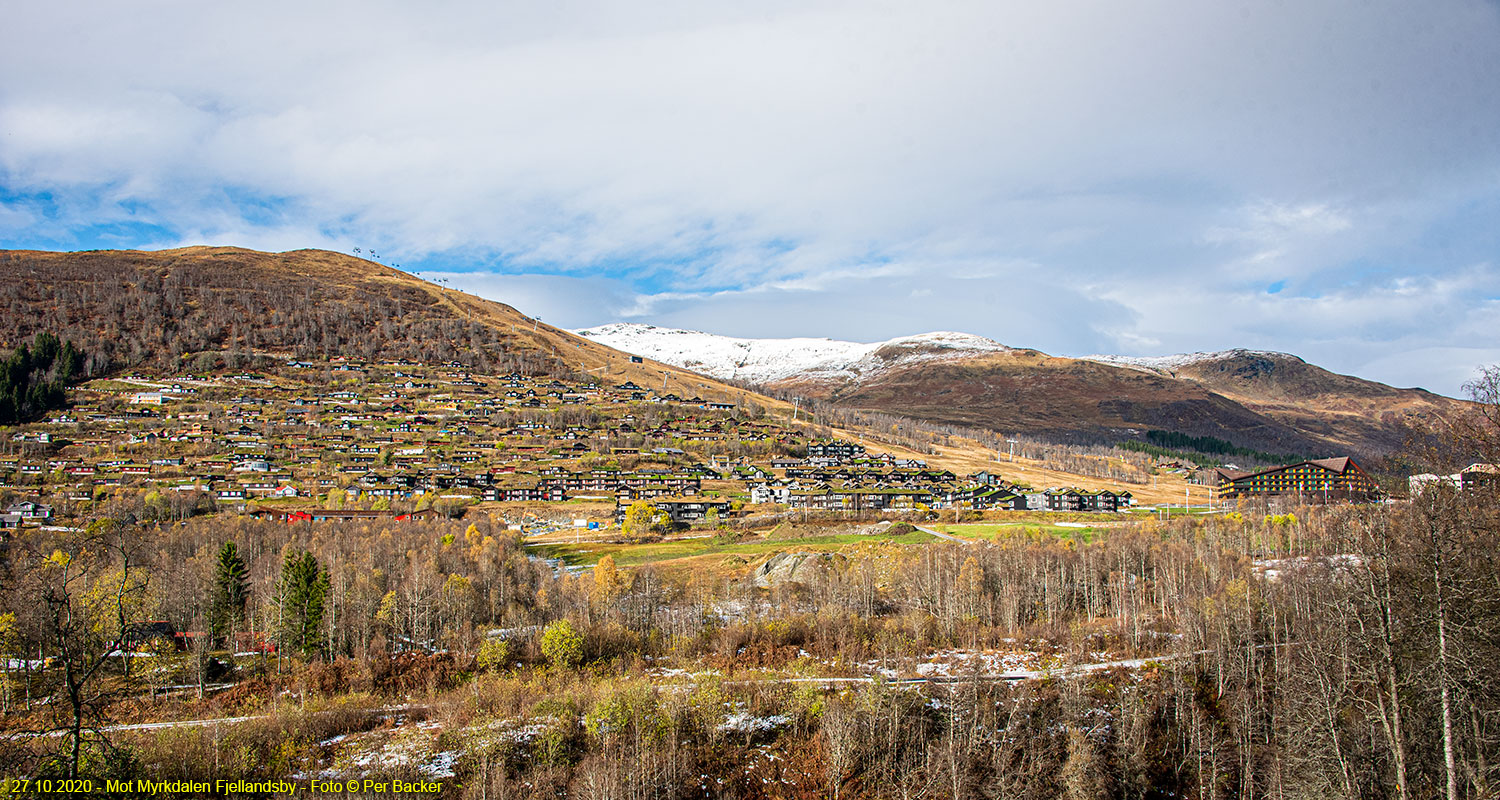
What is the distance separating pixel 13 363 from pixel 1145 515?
212 m

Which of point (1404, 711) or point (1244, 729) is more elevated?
point (1404, 711)

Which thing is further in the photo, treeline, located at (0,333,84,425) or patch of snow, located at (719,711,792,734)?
treeline, located at (0,333,84,425)

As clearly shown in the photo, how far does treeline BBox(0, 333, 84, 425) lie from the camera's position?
452 ft

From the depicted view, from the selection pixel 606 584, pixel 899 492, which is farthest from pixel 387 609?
pixel 899 492

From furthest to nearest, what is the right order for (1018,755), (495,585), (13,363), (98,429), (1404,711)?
(13,363)
(98,429)
(495,585)
(1018,755)
(1404,711)

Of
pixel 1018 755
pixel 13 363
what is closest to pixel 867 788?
pixel 1018 755

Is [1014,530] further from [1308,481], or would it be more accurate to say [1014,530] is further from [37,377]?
[37,377]

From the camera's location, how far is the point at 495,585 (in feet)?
212

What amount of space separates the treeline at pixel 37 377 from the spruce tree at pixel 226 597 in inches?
4979

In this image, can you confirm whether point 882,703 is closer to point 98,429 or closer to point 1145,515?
point 1145,515

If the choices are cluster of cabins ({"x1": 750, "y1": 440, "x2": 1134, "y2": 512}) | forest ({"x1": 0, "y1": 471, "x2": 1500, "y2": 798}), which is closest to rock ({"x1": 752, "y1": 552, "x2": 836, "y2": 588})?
forest ({"x1": 0, "y1": 471, "x2": 1500, "y2": 798})

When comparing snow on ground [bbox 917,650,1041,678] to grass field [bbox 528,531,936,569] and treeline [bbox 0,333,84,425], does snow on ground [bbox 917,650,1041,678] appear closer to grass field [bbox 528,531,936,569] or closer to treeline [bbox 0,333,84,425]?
grass field [bbox 528,531,936,569]

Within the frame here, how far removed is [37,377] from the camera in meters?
150

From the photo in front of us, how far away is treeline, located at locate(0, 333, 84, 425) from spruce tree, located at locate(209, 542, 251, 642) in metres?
126
